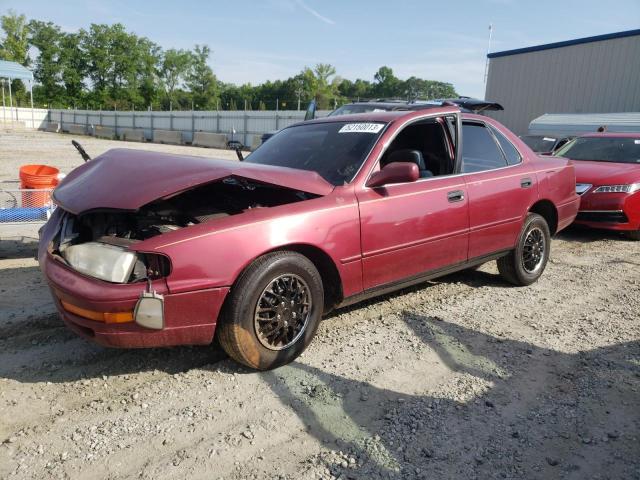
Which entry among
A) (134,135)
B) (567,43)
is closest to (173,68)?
(134,135)

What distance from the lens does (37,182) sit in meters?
6.21

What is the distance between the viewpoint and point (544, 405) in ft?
9.11

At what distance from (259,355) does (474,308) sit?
6.97ft

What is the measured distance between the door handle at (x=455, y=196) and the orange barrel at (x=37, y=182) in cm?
478

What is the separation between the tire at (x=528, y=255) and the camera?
470cm

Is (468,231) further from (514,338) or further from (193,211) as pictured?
(193,211)

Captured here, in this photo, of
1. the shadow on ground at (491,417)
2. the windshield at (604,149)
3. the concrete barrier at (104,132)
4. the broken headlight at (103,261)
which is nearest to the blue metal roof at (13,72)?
the concrete barrier at (104,132)

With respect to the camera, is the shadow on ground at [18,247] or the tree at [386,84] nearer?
the shadow on ground at [18,247]

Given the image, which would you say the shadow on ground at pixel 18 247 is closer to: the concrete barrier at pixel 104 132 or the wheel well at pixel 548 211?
the wheel well at pixel 548 211

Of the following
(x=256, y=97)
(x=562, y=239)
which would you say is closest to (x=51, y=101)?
(x=256, y=97)

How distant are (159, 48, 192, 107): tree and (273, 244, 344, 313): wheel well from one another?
250 feet

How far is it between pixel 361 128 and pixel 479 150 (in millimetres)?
1294

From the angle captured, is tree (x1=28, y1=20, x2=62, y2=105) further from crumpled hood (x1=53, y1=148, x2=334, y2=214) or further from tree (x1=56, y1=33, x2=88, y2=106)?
crumpled hood (x1=53, y1=148, x2=334, y2=214)

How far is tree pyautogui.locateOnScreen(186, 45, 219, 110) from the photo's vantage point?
2827 inches
